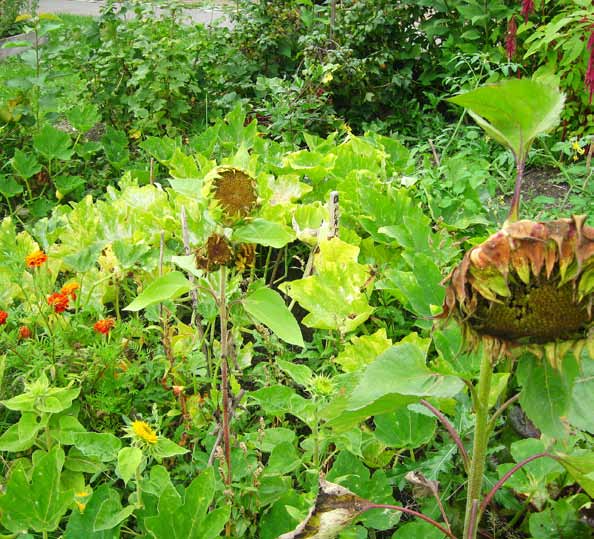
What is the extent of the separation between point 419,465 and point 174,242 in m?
1.18

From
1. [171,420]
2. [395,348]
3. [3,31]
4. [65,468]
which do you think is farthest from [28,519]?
[3,31]

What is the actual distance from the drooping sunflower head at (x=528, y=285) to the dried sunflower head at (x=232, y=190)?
1.68 ft

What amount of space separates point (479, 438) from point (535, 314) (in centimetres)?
30

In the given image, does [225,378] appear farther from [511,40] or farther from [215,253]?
[511,40]

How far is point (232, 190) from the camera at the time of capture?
1.32 m

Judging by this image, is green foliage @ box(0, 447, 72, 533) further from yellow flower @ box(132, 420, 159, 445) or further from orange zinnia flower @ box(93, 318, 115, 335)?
orange zinnia flower @ box(93, 318, 115, 335)

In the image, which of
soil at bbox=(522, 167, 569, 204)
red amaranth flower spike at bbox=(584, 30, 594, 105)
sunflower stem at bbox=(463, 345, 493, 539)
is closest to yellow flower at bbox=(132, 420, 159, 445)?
sunflower stem at bbox=(463, 345, 493, 539)

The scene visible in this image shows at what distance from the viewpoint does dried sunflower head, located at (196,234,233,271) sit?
137cm

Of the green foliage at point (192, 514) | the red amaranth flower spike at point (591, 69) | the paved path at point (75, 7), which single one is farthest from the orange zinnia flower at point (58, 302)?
the paved path at point (75, 7)

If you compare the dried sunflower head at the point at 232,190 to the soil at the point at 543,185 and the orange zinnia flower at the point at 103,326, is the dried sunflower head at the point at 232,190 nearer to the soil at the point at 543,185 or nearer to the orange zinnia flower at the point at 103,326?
the orange zinnia flower at the point at 103,326

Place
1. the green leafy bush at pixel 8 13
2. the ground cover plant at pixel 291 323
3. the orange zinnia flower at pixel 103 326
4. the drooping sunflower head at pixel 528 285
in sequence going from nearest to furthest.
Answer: the drooping sunflower head at pixel 528 285 → the ground cover plant at pixel 291 323 → the orange zinnia flower at pixel 103 326 → the green leafy bush at pixel 8 13

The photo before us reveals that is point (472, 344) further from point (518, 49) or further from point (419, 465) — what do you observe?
point (518, 49)

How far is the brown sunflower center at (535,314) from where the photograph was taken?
879 mm

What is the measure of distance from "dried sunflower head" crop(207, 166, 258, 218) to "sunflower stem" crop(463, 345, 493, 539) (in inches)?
19.5
